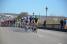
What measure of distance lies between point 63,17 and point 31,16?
609mm

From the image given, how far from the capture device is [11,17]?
4246 mm

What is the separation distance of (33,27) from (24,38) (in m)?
0.60

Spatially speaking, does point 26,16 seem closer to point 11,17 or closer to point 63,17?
point 11,17

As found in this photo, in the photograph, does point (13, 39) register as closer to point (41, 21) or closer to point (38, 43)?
point (38, 43)

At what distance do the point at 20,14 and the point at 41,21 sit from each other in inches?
15.7

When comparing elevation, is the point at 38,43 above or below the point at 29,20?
below

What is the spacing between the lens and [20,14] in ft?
13.8

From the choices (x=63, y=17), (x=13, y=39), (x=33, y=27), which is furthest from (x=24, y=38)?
(x=63, y=17)

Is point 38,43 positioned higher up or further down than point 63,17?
further down

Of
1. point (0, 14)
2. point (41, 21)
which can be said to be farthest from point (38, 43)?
point (0, 14)

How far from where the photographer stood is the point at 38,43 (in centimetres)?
463

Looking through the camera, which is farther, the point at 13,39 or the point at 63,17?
the point at 13,39

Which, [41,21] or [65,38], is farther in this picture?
[65,38]

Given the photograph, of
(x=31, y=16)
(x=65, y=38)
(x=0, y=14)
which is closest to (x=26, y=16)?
(x=31, y=16)
